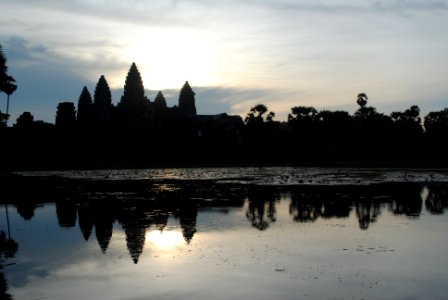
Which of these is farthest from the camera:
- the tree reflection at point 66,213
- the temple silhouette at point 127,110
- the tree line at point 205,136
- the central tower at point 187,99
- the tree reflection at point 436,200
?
the central tower at point 187,99

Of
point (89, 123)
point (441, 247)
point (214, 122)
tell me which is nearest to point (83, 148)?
point (89, 123)

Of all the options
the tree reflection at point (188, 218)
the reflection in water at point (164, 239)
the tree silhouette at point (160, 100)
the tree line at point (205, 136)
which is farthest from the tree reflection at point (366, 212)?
the tree silhouette at point (160, 100)

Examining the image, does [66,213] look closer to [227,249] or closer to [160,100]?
[227,249]

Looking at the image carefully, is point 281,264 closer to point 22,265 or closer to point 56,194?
point 22,265

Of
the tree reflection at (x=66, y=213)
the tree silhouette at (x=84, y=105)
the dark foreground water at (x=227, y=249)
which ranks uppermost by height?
the tree silhouette at (x=84, y=105)

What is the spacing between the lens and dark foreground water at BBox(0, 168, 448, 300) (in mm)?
11312

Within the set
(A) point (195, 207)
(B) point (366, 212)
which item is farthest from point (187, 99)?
(B) point (366, 212)

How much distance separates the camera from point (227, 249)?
15484 mm

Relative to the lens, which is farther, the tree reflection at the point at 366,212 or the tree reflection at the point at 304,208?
the tree reflection at the point at 304,208

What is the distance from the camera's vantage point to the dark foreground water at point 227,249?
11.3 meters

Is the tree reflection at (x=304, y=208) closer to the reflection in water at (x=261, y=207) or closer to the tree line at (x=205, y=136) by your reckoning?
the reflection in water at (x=261, y=207)

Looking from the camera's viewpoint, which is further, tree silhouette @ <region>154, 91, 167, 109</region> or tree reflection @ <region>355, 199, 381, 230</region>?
tree silhouette @ <region>154, 91, 167, 109</region>

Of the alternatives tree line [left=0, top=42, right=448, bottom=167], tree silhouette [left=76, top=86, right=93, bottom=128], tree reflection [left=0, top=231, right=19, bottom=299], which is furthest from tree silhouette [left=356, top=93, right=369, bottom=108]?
tree reflection [left=0, top=231, right=19, bottom=299]

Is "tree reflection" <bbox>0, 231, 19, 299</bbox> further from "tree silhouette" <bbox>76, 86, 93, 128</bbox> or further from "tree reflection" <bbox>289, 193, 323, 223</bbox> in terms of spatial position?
"tree silhouette" <bbox>76, 86, 93, 128</bbox>
